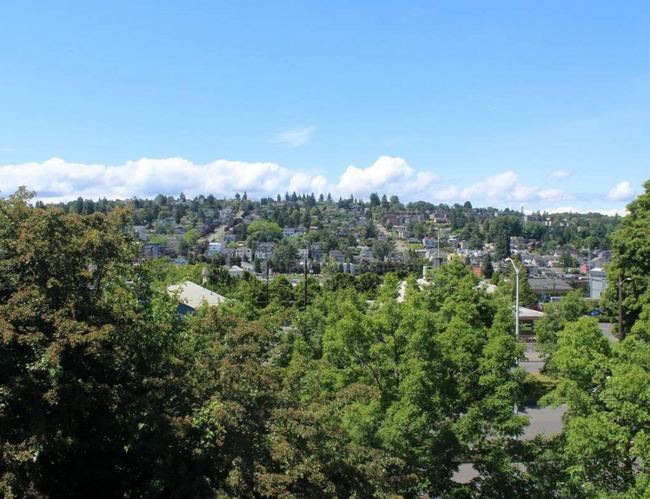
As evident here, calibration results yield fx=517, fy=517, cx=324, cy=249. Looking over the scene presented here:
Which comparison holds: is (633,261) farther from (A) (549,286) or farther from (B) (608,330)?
(A) (549,286)

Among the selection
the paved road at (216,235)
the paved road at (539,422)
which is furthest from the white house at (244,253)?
the paved road at (539,422)

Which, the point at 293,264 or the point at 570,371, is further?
the point at 293,264

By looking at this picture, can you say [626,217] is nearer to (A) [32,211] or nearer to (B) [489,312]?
(B) [489,312]

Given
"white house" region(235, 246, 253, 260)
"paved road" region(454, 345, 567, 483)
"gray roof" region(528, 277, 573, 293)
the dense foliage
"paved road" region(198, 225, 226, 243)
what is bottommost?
"paved road" region(454, 345, 567, 483)

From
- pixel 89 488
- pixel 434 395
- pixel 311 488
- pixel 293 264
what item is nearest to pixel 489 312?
pixel 434 395

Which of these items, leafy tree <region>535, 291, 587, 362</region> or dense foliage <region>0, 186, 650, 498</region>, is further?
leafy tree <region>535, 291, 587, 362</region>

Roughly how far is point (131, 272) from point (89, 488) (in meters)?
3.76

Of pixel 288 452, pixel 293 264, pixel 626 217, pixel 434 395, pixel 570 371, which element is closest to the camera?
pixel 288 452

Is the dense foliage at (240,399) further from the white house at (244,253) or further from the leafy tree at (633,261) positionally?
the white house at (244,253)

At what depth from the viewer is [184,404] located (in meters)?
8.79

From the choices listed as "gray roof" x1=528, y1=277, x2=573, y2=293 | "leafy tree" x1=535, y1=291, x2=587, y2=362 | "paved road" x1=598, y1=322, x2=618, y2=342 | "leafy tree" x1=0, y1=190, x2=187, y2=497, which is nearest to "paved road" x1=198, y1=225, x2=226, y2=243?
"gray roof" x1=528, y1=277, x2=573, y2=293

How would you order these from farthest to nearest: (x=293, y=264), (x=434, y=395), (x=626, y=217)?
(x=293, y=264), (x=626, y=217), (x=434, y=395)

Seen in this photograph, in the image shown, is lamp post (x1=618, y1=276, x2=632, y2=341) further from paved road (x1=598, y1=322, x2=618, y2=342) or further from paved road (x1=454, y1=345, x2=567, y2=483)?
paved road (x1=454, y1=345, x2=567, y2=483)

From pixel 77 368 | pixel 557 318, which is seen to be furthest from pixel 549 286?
pixel 77 368
